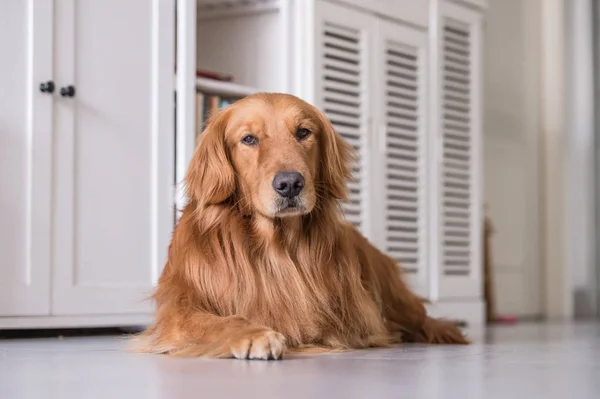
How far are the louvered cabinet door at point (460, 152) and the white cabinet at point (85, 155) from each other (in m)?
1.72

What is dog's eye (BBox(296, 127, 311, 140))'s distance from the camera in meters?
2.54

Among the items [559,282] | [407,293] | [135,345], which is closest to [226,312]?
[135,345]

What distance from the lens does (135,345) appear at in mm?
2600

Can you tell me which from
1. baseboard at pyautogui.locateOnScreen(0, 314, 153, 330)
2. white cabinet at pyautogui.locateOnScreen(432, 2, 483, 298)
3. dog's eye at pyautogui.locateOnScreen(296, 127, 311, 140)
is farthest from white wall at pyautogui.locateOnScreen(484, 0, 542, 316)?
dog's eye at pyautogui.locateOnScreen(296, 127, 311, 140)

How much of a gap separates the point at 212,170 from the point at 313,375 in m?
0.79

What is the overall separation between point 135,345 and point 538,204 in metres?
4.41

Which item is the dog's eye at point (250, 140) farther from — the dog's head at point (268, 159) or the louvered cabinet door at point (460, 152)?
the louvered cabinet door at point (460, 152)

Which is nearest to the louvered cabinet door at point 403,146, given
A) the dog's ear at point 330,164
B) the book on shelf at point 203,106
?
the book on shelf at point 203,106

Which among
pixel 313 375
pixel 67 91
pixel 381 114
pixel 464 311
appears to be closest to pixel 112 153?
pixel 67 91

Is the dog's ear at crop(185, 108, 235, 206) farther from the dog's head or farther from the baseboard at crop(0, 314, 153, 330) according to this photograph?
the baseboard at crop(0, 314, 153, 330)

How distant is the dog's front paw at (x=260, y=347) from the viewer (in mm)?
2168

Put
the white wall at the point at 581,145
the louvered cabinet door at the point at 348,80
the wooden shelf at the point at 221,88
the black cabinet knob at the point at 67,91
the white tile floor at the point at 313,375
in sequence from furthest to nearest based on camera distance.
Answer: the white wall at the point at 581,145 → the louvered cabinet door at the point at 348,80 → the wooden shelf at the point at 221,88 → the black cabinet knob at the point at 67,91 → the white tile floor at the point at 313,375

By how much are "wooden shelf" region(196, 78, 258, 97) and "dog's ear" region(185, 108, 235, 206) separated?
46.4 inches

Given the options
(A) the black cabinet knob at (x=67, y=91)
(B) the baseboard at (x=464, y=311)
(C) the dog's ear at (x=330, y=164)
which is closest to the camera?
(C) the dog's ear at (x=330, y=164)
